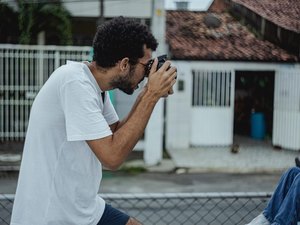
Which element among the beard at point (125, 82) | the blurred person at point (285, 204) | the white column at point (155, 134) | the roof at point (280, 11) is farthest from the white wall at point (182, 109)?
the beard at point (125, 82)

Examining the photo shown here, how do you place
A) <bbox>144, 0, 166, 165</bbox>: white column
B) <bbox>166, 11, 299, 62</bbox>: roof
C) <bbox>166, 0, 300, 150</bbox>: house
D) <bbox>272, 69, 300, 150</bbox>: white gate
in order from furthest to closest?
1. <bbox>166, 11, 299, 62</bbox>: roof
2. <bbox>166, 0, 300, 150</bbox>: house
3. <bbox>272, 69, 300, 150</bbox>: white gate
4. <bbox>144, 0, 166, 165</bbox>: white column

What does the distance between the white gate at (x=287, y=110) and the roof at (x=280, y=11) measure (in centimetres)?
931

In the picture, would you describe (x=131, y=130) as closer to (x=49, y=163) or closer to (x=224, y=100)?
(x=49, y=163)

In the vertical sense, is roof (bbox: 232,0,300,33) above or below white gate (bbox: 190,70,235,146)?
above

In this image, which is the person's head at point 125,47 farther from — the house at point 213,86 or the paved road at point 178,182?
the house at point 213,86

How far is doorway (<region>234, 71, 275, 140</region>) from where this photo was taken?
14.1m

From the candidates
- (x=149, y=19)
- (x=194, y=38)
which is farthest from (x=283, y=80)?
(x=149, y=19)

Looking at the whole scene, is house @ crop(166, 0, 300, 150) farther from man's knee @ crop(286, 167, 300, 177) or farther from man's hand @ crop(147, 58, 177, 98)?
man's hand @ crop(147, 58, 177, 98)

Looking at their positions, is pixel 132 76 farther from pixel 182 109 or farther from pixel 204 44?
pixel 204 44

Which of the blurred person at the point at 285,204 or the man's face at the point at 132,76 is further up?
the man's face at the point at 132,76

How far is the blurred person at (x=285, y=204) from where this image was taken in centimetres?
241

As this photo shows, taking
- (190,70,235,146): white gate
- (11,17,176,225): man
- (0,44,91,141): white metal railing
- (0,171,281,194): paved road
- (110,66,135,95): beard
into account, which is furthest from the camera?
(190,70,235,146): white gate

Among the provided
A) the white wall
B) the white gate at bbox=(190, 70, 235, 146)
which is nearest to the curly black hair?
the white wall

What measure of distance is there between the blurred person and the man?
848 mm
